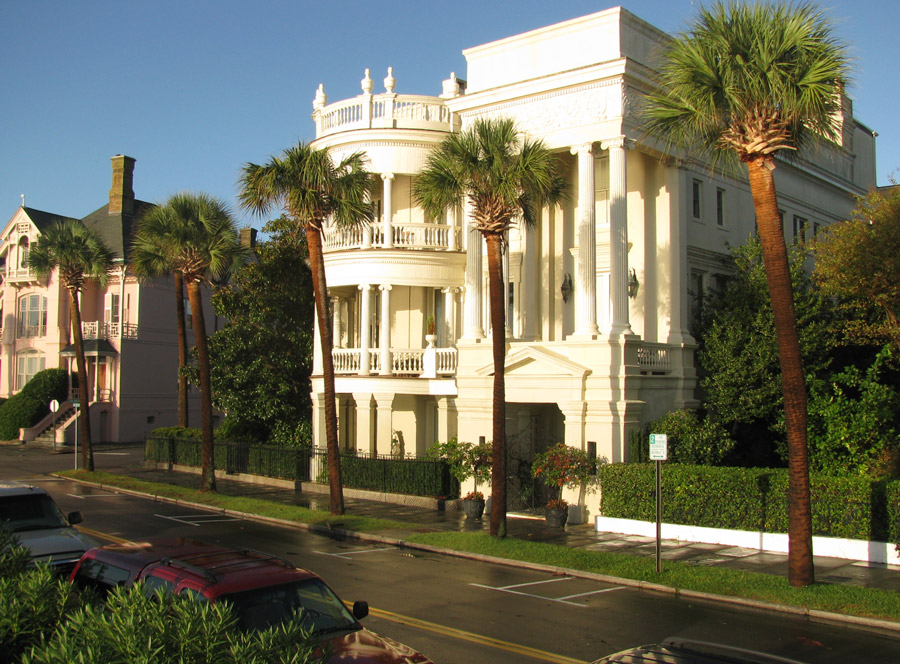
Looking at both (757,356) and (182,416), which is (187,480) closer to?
(182,416)

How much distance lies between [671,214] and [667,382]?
5.08 m

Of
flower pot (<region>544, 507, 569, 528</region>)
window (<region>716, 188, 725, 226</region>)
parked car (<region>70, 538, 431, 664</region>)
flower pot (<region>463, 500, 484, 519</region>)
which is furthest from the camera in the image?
window (<region>716, 188, 725, 226</region>)

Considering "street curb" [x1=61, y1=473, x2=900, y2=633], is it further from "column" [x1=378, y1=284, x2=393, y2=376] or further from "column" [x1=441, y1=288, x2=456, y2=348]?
"column" [x1=441, y1=288, x2=456, y2=348]

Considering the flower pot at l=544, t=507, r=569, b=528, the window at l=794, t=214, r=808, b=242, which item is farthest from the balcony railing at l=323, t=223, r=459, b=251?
the window at l=794, t=214, r=808, b=242

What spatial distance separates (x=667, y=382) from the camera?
80.4ft

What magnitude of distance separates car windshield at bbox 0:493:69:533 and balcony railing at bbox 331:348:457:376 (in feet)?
45.7

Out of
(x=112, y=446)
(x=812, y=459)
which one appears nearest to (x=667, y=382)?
(x=812, y=459)

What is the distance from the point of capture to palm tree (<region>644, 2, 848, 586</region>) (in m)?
14.3

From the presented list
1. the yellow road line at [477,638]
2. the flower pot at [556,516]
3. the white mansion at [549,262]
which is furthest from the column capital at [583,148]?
the yellow road line at [477,638]

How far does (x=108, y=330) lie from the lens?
52031mm

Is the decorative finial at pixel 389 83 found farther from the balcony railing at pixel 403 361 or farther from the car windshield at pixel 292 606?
the car windshield at pixel 292 606

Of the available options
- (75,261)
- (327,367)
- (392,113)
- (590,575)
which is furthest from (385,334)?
(75,261)

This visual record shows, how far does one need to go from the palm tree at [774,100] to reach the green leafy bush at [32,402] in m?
46.7

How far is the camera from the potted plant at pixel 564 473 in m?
22.0
